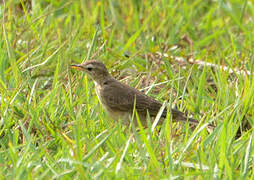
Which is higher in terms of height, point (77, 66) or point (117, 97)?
point (77, 66)

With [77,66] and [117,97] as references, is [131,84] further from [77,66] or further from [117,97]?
[77,66]

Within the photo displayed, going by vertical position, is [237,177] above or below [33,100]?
below

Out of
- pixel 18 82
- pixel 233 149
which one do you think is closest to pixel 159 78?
pixel 18 82

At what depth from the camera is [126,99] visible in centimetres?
578

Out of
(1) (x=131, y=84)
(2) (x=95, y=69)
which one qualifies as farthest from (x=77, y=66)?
(1) (x=131, y=84)

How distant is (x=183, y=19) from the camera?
26.2ft

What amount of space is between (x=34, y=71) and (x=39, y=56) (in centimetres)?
37

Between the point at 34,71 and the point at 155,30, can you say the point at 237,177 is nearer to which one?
the point at 34,71

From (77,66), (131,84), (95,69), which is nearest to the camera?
(77,66)

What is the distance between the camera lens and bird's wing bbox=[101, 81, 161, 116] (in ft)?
18.5

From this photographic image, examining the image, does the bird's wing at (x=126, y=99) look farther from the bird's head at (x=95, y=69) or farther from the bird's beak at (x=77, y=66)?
the bird's beak at (x=77, y=66)

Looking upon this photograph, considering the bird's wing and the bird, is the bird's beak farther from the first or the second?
the bird's wing

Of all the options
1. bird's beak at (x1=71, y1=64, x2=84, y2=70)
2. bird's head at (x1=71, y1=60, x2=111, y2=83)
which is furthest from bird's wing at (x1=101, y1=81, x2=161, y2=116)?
bird's beak at (x1=71, y1=64, x2=84, y2=70)

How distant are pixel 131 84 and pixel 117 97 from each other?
1.04 ft
